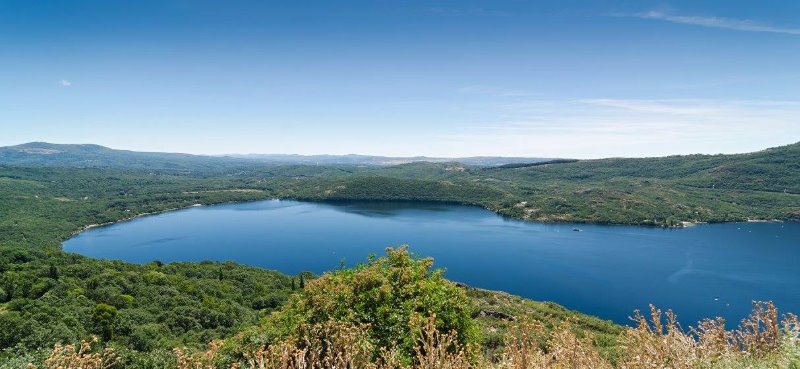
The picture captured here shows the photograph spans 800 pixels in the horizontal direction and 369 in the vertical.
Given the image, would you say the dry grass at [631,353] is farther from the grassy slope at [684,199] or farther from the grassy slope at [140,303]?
the grassy slope at [684,199]

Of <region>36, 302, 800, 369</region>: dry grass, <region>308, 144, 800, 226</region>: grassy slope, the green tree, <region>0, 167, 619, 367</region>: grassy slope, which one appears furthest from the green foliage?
<region>308, 144, 800, 226</region>: grassy slope

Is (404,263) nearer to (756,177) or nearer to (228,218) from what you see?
(228,218)

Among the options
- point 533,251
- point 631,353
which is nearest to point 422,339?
point 631,353

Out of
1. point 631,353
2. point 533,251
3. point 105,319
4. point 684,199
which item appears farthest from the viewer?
point 684,199

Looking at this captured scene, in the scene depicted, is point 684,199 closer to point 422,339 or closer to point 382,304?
point 382,304

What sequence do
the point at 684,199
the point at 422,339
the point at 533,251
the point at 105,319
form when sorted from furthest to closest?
the point at 684,199 < the point at 533,251 < the point at 105,319 < the point at 422,339

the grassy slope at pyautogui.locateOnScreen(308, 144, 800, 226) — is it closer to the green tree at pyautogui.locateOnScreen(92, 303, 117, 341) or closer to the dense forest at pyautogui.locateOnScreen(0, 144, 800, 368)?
the dense forest at pyautogui.locateOnScreen(0, 144, 800, 368)

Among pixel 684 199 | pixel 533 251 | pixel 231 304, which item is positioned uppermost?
pixel 684 199

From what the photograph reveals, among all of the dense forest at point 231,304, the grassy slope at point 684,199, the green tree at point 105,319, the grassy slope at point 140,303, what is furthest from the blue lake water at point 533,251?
the green tree at point 105,319
